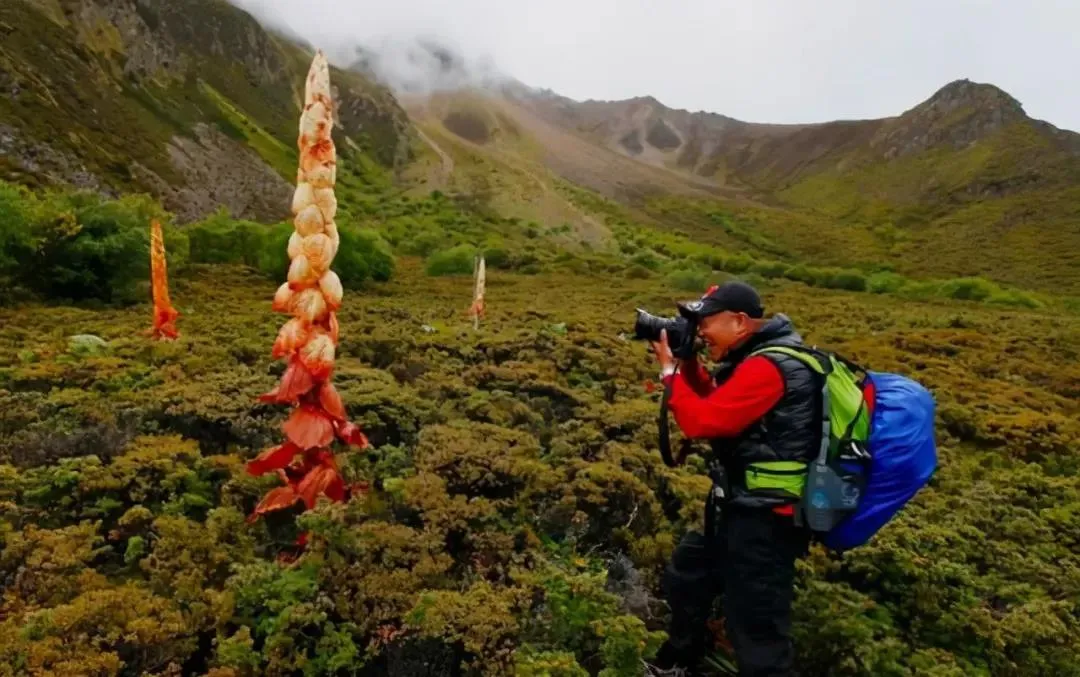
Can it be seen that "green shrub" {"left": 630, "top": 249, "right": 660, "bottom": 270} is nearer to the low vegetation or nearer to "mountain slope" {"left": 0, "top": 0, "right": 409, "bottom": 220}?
"mountain slope" {"left": 0, "top": 0, "right": 409, "bottom": 220}

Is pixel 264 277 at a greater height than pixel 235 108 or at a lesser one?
lesser

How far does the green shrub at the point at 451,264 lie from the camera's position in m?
42.9

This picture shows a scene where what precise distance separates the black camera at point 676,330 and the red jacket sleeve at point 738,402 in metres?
0.42

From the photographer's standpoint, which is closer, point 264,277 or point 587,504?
point 587,504

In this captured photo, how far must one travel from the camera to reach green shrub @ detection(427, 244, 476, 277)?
141ft

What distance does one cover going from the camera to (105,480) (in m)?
5.34

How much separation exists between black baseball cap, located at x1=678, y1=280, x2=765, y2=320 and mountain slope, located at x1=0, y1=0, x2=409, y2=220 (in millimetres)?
40971

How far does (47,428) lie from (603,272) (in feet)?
141

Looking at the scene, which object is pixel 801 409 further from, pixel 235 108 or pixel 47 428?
pixel 235 108

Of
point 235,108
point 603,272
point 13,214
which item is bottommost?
point 603,272

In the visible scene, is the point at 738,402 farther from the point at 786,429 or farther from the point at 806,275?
the point at 806,275

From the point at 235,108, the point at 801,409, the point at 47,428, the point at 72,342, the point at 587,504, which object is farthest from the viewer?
the point at 235,108

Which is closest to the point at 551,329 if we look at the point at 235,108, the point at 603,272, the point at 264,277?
the point at 264,277

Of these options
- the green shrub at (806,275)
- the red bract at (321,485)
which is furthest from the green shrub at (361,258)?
the green shrub at (806,275)
